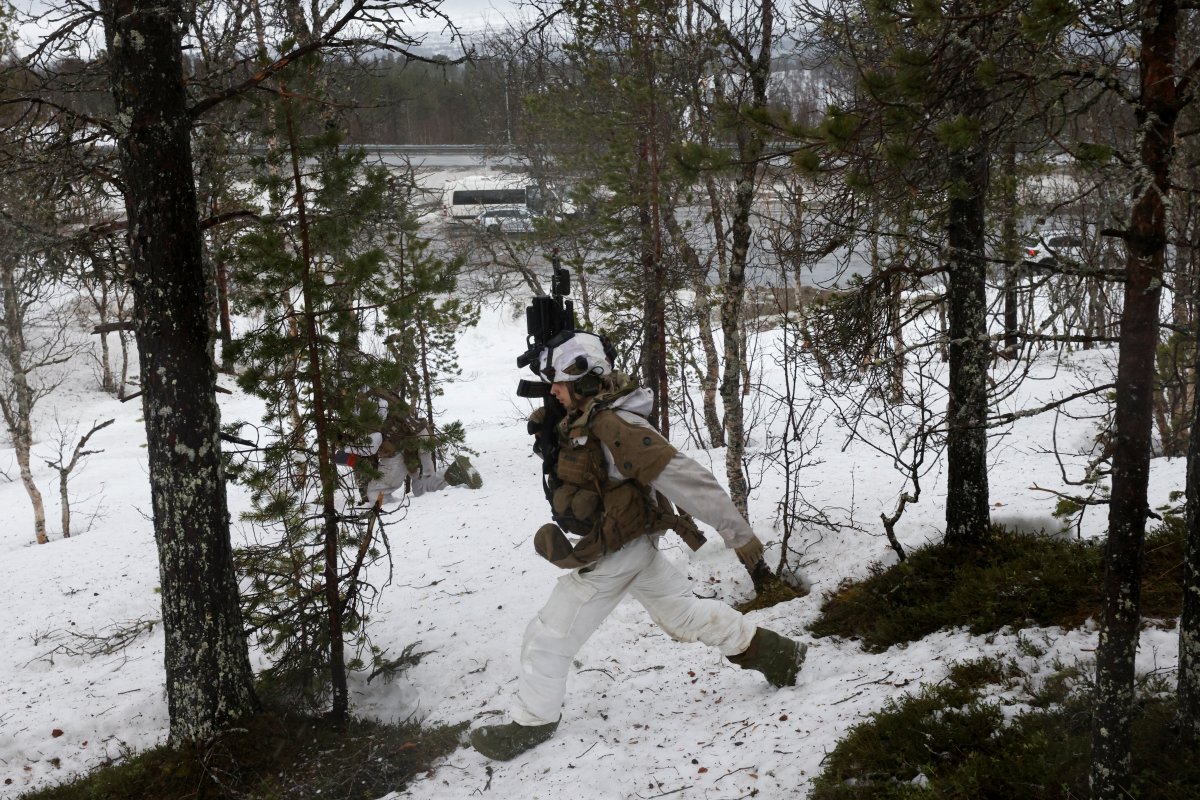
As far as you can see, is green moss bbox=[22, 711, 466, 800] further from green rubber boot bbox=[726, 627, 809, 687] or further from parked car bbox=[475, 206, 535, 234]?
parked car bbox=[475, 206, 535, 234]

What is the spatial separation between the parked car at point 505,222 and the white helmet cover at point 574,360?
389 inches

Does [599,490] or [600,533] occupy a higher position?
[599,490]

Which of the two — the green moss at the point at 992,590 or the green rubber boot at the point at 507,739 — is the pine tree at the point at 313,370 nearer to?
the green rubber boot at the point at 507,739

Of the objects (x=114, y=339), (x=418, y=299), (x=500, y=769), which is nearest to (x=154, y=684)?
(x=500, y=769)

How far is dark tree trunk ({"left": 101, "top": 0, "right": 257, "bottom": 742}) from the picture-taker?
4316 millimetres

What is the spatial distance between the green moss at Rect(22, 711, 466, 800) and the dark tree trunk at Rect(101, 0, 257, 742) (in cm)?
17

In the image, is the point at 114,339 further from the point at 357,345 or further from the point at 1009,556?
the point at 1009,556

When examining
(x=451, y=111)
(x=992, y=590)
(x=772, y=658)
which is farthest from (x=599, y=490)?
(x=451, y=111)

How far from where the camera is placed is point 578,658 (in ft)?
19.4

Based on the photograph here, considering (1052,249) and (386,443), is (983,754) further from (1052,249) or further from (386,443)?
(386,443)

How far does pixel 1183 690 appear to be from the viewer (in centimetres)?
316

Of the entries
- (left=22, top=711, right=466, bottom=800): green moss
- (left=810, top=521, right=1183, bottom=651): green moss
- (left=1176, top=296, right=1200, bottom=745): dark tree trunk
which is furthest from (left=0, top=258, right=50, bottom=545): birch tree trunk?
(left=1176, top=296, right=1200, bottom=745): dark tree trunk

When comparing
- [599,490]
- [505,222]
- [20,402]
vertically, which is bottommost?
[20,402]

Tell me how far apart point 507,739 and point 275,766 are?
1.34 meters
